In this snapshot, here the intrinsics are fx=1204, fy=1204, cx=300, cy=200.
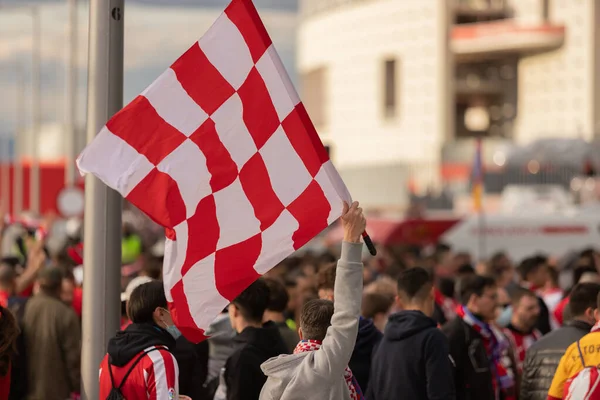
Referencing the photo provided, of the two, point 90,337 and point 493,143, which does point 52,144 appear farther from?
point 90,337

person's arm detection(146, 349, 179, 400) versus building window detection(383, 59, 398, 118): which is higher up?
building window detection(383, 59, 398, 118)

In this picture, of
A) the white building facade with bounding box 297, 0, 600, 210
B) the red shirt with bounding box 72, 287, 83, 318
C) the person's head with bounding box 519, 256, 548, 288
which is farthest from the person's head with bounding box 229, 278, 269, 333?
the white building facade with bounding box 297, 0, 600, 210

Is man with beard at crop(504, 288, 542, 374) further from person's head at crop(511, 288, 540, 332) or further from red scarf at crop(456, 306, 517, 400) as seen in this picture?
red scarf at crop(456, 306, 517, 400)

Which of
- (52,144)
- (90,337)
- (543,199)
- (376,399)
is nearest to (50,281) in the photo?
(90,337)

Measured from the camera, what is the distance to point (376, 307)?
8125mm

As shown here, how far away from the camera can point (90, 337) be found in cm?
647

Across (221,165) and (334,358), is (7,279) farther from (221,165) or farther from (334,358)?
(334,358)

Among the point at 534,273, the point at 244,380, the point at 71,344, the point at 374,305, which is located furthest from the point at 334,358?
the point at 534,273

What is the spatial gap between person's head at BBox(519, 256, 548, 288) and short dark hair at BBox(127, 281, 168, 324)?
26.2 ft

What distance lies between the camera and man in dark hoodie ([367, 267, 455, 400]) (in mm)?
6578

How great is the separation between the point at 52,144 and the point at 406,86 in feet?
70.1

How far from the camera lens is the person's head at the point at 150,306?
553 centimetres

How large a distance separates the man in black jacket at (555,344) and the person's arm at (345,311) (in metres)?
2.38

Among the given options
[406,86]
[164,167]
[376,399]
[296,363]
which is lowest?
[376,399]
